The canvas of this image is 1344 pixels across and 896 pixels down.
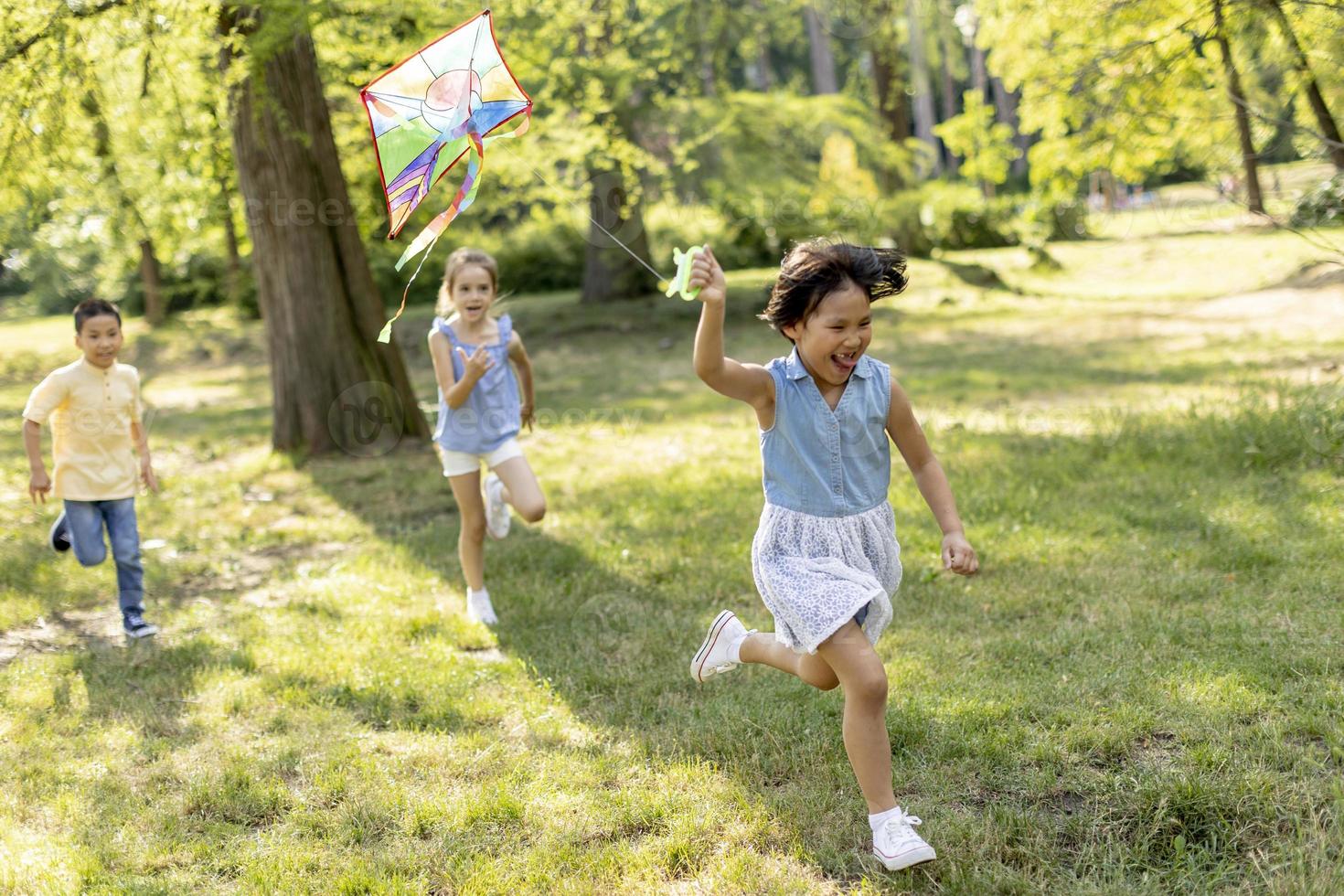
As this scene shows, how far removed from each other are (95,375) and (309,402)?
4194 mm

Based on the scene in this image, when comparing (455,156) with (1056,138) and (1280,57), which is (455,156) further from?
(1056,138)

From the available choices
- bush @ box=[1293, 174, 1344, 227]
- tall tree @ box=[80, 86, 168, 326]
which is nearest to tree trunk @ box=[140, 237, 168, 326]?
tall tree @ box=[80, 86, 168, 326]

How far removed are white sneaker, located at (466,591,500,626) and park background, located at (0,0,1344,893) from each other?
110mm

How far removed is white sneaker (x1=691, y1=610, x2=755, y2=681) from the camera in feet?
13.2

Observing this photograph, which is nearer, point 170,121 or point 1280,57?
point 1280,57

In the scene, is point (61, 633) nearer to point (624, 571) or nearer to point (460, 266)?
point (460, 266)

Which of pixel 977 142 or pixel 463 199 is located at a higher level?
pixel 977 142

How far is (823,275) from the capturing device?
322 centimetres

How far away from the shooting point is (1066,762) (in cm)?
363

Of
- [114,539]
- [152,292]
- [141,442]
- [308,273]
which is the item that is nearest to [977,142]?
[152,292]

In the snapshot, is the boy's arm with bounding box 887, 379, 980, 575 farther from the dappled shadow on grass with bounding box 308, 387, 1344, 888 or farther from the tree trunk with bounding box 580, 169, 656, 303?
the tree trunk with bounding box 580, 169, 656, 303

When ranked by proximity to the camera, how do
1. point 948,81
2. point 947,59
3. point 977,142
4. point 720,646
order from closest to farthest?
point 720,646 → point 977,142 → point 947,59 → point 948,81

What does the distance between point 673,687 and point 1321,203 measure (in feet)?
16.7

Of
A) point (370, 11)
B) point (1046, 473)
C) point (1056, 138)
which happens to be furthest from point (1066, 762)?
point (1056, 138)
